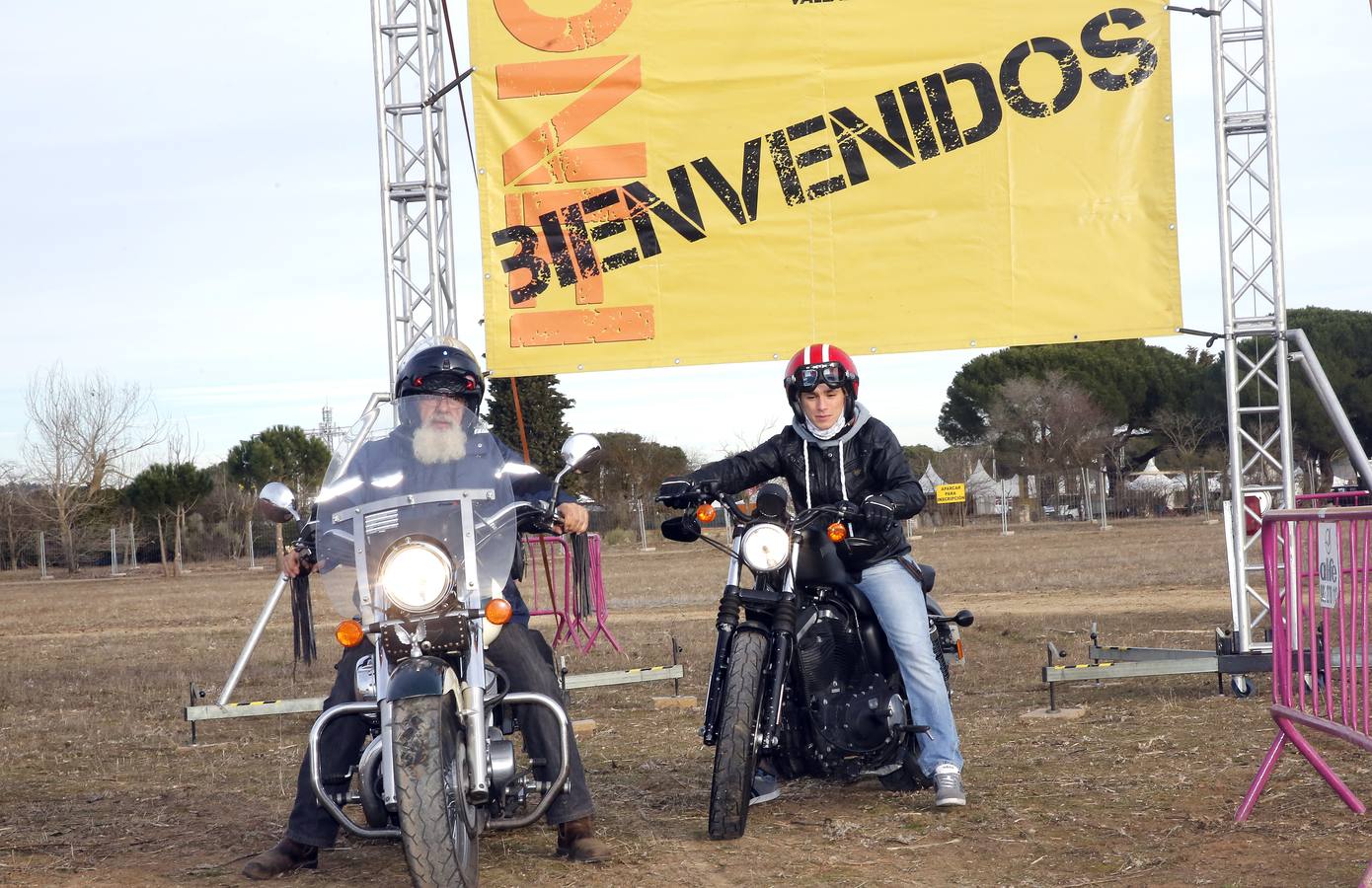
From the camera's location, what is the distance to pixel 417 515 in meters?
4.34

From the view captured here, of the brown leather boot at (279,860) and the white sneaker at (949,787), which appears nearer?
the brown leather boot at (279,860)

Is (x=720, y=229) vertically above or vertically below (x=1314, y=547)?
above

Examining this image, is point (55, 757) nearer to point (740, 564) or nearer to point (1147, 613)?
point (740, 564)

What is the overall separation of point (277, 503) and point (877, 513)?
2.29 m

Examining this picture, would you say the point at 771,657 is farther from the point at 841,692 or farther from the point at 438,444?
the point at 438,444

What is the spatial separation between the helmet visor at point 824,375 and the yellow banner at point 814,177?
9.16 feet

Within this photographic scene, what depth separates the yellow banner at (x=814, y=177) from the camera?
848 cm

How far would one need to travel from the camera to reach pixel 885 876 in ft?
15.2

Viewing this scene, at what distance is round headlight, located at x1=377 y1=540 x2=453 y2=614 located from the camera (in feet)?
13.6

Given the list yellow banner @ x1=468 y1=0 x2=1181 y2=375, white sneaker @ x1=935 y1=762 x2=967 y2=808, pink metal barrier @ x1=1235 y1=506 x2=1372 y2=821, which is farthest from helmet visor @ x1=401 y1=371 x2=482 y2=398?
yellow banner @ x1=468 y1=0 x2=1181 y2=375

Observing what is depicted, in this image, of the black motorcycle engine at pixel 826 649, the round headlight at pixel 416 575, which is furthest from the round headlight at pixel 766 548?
the round headlight at pixel 416 575

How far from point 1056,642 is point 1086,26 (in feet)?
19.3

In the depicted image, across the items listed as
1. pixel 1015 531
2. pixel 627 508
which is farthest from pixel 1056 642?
pixel 627 508

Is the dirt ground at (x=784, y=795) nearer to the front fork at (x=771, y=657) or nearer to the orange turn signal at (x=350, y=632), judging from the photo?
the front fork at (x=771, y=657)
